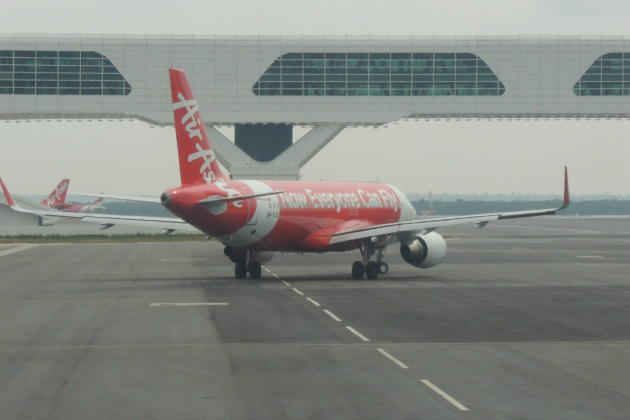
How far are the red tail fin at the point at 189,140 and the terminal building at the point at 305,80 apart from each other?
67319 millimetres

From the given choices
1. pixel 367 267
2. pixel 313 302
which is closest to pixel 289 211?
pixel 367 267

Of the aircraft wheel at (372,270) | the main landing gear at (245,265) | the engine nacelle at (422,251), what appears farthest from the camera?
the main landing gear at (245,265)

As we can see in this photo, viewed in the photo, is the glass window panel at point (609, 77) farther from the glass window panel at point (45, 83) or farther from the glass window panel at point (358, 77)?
the glass window panel at point (45, 83)

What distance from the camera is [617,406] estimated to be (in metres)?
16.1

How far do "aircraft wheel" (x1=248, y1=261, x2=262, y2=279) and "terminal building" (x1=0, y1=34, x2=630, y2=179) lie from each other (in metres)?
63.4

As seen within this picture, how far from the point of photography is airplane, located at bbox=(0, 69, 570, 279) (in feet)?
126

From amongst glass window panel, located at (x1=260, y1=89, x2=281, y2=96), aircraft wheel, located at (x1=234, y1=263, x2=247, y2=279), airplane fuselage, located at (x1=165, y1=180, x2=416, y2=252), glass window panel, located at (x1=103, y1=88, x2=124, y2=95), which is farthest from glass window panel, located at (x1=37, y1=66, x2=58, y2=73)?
aircraft wheel, located at (x1=234, y1=263, x2=247, y2=279)

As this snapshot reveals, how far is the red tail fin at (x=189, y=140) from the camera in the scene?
127 ft

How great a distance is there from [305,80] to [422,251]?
221ft

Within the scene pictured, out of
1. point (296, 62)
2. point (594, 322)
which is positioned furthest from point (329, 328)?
point (296, 62)

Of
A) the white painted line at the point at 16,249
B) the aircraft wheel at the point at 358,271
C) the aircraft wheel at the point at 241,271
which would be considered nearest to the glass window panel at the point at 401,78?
the white painted line at the point at 16,249

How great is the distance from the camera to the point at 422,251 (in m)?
43.3

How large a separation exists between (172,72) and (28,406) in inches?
959

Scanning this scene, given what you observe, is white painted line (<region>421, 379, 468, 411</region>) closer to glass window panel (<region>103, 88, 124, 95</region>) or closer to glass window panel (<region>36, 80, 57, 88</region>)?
glass window panel (<region>103, 88, 124, 95</region>)
